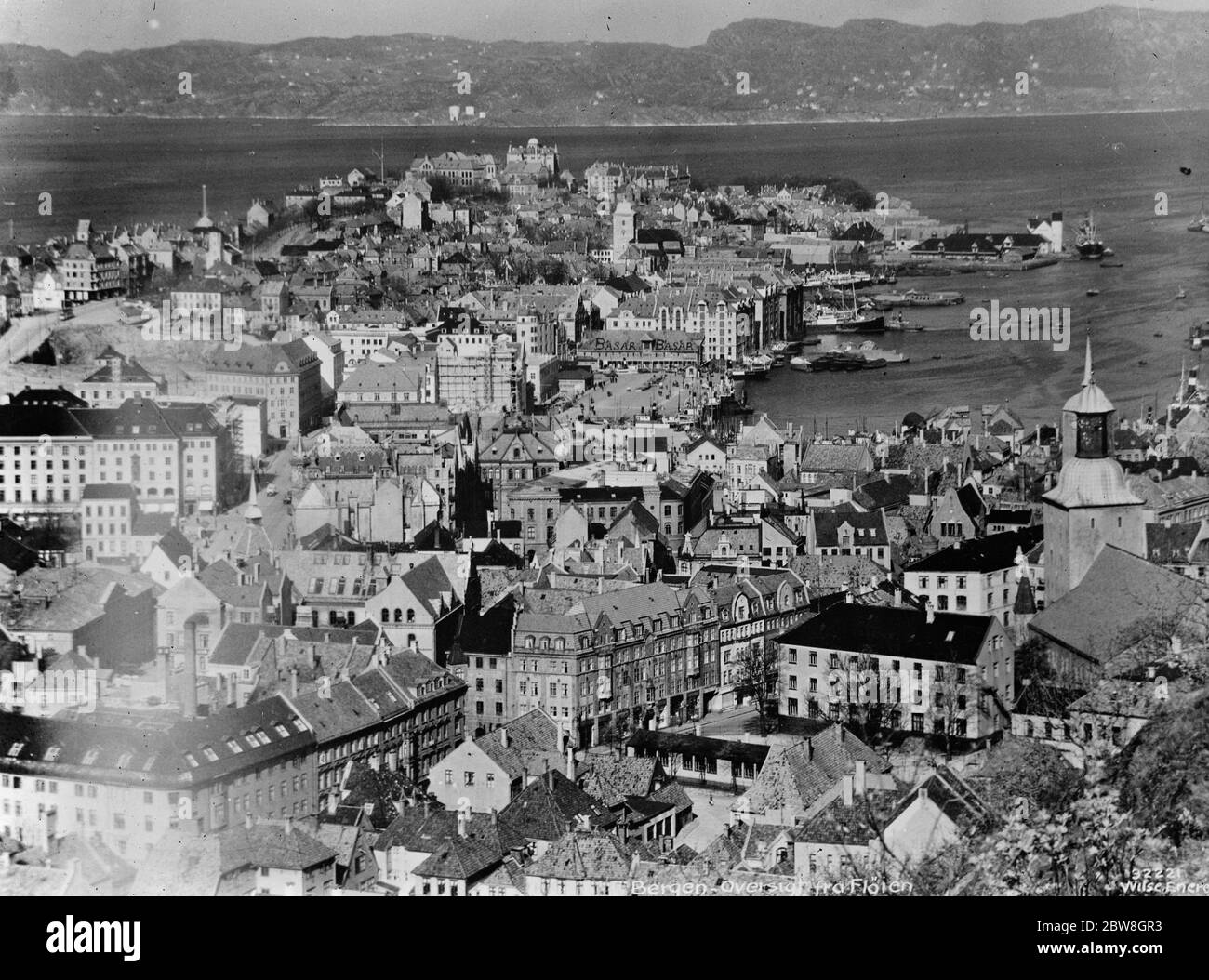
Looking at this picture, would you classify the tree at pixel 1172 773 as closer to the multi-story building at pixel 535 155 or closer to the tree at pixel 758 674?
the tree at pixel 758 674

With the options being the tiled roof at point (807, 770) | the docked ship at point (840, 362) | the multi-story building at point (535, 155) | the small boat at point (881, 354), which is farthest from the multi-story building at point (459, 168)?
the tiled roof at point (807, 770)

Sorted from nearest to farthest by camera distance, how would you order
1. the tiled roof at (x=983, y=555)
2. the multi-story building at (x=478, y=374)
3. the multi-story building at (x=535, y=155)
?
1. the tiled roof at (x=983, y=555)
2. the multi-story building at (x=478, y=374)
3. the multi-story building at (x=535, y=155)

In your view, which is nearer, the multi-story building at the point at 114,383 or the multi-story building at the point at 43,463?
the multi-story building at the point at 43,463

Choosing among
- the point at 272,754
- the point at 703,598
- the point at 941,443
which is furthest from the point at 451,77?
the point at 272,754

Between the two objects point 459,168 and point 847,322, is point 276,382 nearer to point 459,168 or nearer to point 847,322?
point 847,322

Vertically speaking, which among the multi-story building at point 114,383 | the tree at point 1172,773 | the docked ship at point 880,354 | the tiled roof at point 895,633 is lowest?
the tiled roof at point 895,633

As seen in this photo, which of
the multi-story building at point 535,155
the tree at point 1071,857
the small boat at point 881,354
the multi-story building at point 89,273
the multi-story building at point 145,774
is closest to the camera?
the tree at point 1071,857

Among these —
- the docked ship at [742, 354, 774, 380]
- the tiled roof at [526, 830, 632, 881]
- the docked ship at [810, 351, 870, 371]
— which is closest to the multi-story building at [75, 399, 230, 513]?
the tiled roof at [526, 830, 632, 881]
